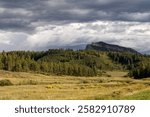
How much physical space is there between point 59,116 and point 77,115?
1.02 meters

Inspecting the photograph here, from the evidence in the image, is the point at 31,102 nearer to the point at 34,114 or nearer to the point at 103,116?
the point at 34,114

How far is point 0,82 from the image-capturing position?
100125 millimetres

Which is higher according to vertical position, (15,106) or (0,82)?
(15,106)

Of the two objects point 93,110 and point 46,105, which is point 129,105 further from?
point 46,105

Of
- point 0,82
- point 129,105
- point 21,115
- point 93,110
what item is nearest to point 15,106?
point 21,115

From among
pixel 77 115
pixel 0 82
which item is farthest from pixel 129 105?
pixel 0 82

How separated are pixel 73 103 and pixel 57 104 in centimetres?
98

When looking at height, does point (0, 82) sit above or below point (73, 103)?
below

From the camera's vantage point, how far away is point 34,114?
76.9ft

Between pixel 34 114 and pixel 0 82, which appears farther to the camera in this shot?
pixel 0 82

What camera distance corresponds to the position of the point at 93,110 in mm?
23766

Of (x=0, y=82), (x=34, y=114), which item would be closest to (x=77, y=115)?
(x=34, y=114)

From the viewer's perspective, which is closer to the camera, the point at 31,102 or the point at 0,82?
the point at 31,102

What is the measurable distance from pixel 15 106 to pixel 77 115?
3606mm
